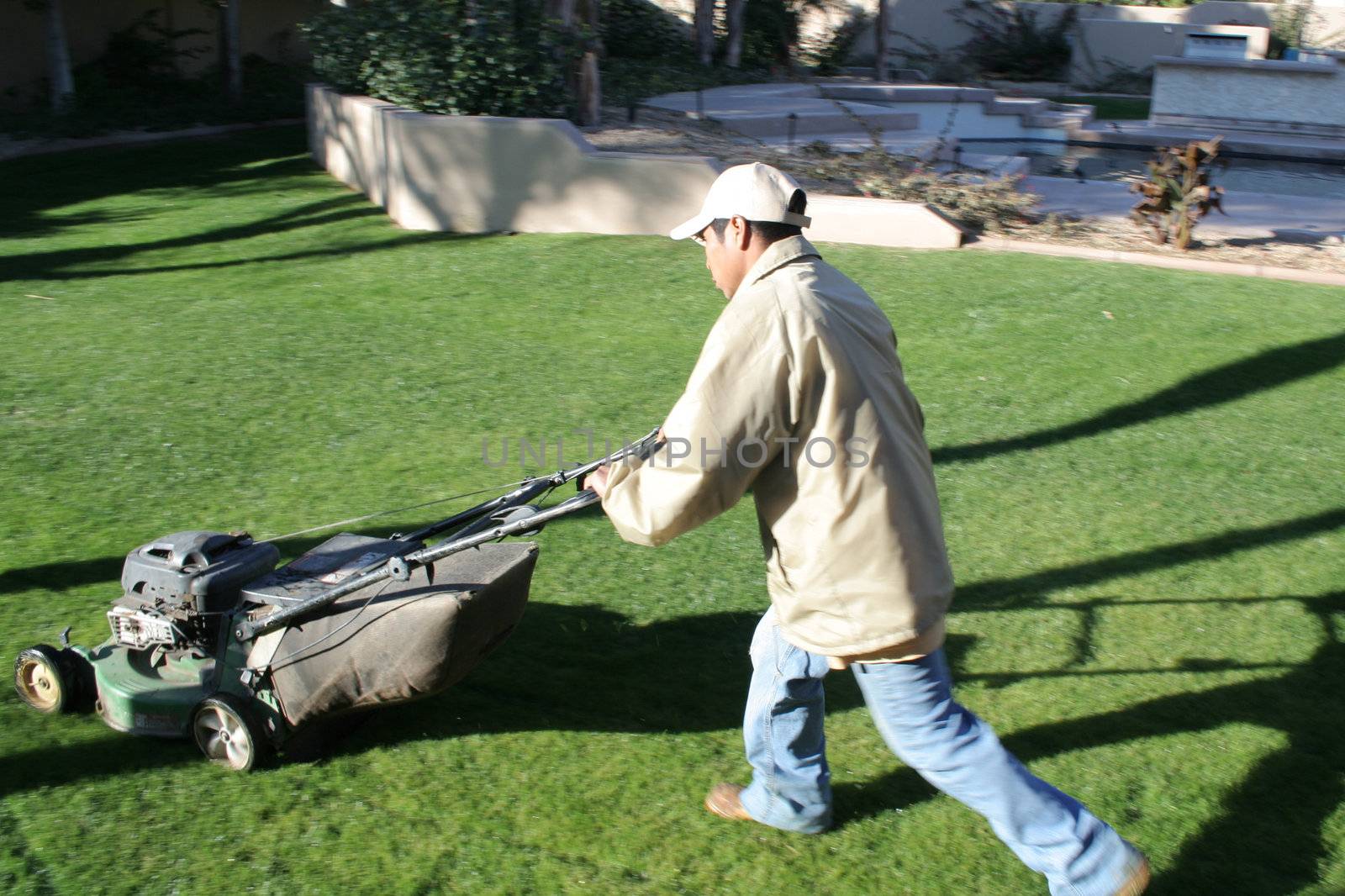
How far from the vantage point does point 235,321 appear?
8.23 m

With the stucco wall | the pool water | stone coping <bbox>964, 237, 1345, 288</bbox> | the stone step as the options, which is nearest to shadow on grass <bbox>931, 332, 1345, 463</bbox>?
stone coping <bbox>964, 237, 1345, 288</bbox>

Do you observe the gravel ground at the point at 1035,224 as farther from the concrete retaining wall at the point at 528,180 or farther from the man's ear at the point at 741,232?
the man's ear at the point at 741,232

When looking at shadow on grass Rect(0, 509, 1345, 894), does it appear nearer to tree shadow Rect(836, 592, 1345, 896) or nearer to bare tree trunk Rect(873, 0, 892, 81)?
tree shadow Rect(836, 592, 1345, 896)

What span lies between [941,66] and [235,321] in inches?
884

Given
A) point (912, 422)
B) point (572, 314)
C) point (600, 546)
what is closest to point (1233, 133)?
point (572, 314)

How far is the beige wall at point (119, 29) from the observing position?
1748 cm

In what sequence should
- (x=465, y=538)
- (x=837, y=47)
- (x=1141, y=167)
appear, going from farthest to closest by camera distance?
(x=837, y=47) < (x=1141, y=167) < (x=465, y=538)

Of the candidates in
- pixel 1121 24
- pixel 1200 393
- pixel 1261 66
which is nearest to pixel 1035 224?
pixel 1200 393

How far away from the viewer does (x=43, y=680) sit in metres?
3.75

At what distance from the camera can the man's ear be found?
2.82 m

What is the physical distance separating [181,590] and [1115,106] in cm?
2381

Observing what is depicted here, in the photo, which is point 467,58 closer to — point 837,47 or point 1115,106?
point 837,47

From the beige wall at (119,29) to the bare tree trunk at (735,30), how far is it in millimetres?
7349

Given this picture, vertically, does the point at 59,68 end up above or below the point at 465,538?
above
